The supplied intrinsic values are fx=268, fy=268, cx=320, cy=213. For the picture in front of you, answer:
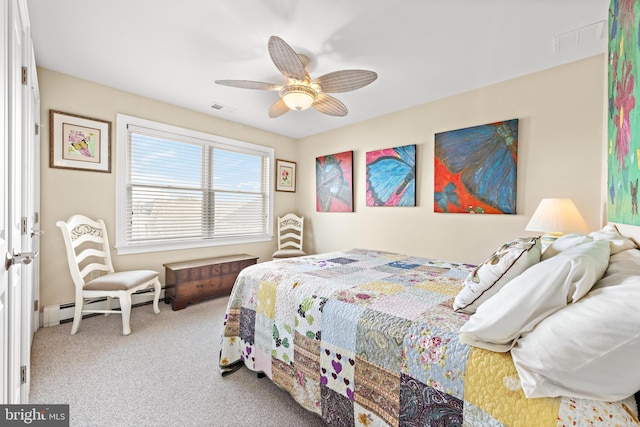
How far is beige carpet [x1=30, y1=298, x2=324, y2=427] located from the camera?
1.54 m

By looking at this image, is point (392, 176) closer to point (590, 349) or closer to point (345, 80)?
point (345, 80)

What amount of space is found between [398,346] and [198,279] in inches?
113

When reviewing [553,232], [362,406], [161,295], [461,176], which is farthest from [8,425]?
[461,176]

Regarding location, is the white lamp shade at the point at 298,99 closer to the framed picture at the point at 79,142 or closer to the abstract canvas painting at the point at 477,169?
the abstract canvas painting at the point at 477,169

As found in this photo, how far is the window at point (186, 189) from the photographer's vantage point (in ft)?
10.3

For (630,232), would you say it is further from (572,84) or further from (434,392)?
(572,84)

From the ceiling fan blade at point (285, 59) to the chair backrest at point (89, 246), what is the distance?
246 centimetres

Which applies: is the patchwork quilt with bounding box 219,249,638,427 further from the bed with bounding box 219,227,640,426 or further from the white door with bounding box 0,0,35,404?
the white door with bounding box 0,0,35,404

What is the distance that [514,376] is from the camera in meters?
0.86

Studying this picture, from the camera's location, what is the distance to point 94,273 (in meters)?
2.89

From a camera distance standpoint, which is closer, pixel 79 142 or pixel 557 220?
pixel 557 220

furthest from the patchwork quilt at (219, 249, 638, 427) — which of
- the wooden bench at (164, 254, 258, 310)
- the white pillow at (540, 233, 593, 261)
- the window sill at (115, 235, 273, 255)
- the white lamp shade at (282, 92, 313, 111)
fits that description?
the window sill at (115, 235, 273, 255)

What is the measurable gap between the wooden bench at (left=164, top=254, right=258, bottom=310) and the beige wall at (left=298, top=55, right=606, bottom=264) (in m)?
1.74

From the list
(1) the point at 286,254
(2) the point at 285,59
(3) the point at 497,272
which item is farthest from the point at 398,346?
(1) the point at 286,254
